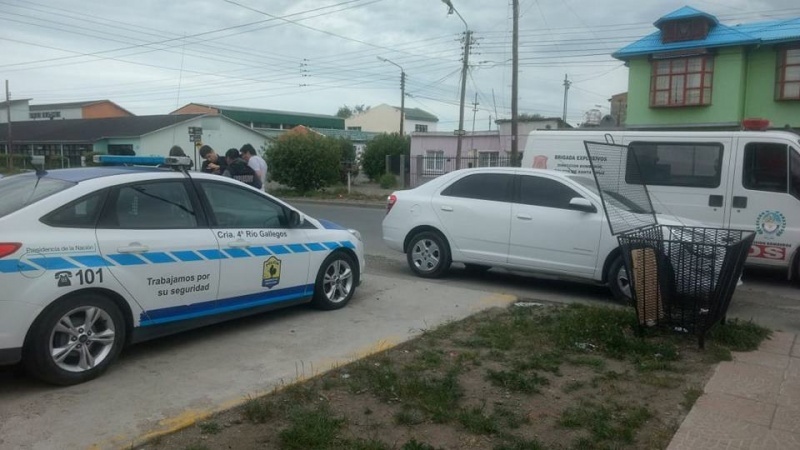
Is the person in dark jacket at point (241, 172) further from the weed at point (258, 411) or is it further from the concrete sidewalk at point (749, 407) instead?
the concrete sidewalk at point (749, 407)

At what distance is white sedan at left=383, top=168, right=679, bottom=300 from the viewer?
8320mm

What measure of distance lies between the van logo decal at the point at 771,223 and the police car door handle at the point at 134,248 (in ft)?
26.8

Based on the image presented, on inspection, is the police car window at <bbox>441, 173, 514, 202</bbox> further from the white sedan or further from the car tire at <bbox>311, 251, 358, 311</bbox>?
the car tire at <bbox>311, 251, 358, 311</bbox>

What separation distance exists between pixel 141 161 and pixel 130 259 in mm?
1782

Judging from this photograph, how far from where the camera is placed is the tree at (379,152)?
41250 millimetres

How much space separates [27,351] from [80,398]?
1.49 ft

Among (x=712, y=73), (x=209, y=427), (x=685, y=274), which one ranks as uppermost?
(x=712, y=73)

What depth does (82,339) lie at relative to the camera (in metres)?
4.84

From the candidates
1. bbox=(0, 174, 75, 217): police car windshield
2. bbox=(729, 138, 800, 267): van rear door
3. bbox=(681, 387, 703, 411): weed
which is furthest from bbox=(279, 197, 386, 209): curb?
bbox=(681, 387, 703, 411): weed

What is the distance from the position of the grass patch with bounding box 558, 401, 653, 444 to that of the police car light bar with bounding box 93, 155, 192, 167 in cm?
376

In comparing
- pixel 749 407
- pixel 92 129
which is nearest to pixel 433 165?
pixel 749 407

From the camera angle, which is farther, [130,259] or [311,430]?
[130,259]

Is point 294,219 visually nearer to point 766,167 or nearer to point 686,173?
point 686,173

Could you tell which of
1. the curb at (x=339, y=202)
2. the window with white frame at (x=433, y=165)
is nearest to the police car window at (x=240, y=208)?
the curb at (x=339, y=202)
